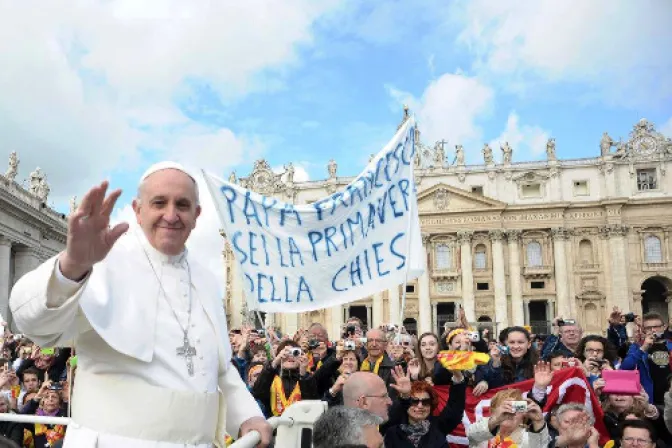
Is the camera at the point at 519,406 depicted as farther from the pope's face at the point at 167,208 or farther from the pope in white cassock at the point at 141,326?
the pope's face at the point at 167,208

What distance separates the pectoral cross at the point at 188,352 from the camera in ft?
7.79

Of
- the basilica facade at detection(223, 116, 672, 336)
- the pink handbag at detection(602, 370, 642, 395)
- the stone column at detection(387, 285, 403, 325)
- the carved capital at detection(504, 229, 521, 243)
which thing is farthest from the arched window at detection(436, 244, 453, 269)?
the pink handbag at detection(602, 370, 642, 395)

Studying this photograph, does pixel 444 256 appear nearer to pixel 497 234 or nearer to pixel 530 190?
pixel 497 234

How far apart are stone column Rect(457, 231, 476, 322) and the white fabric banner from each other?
132ft

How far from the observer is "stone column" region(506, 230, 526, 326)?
45219mm

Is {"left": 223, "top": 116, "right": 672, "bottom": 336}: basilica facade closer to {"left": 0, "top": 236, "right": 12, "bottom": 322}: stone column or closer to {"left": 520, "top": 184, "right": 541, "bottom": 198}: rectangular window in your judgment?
{"left": 520, "top": 184, "right": 541, "bottom": 198}: rectangular window

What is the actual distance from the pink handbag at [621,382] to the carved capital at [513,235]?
4227 centimetres

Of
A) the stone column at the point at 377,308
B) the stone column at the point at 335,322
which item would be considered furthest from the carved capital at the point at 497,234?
the stone column at the point at 335,322

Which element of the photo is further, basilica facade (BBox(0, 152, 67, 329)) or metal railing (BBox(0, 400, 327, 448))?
basilica facade (BBox(0, 152, 67, 329))

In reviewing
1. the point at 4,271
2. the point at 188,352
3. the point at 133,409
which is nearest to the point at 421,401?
the point at 188,352

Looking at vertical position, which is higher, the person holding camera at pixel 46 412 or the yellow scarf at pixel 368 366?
the yellow scarf at pixel 368 366

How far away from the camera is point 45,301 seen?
185cm

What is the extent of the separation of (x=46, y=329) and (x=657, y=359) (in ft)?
22.2

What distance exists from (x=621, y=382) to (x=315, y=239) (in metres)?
3.51
